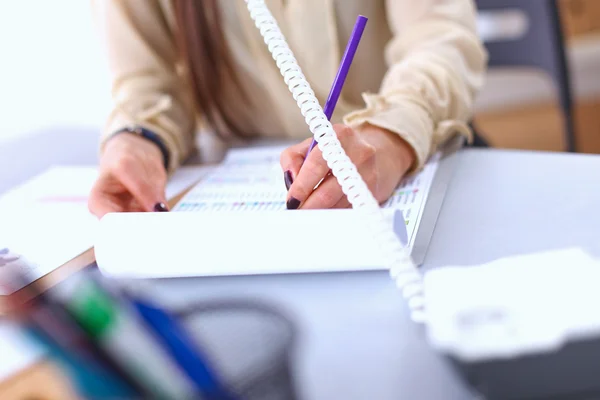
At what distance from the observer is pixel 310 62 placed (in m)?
0.76

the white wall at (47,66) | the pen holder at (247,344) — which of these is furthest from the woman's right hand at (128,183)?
the white wall at (47,66)

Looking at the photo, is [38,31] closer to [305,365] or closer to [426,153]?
[426,153]

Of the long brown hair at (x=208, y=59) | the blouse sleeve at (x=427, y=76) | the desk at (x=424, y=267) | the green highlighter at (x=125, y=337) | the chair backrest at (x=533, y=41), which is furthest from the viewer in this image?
the chair backrest at (x=533, y=41)

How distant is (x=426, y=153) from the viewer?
0.58 m

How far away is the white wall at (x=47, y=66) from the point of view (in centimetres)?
118

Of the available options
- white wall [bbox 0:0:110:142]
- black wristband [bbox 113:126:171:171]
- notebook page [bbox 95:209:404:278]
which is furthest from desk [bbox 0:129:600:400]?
white wall [bbox 0:0:110:142]

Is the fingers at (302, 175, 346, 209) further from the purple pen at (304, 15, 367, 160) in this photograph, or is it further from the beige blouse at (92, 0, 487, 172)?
the beige blouse at (92, 0, 487, 172)

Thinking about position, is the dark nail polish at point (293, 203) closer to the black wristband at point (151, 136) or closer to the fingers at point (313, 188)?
the fingers at point (313, 188)

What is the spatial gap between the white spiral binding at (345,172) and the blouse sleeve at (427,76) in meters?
0.10

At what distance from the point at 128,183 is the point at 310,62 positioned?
293mm

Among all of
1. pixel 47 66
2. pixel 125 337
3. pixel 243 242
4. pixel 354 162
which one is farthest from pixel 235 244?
pixel 47 66

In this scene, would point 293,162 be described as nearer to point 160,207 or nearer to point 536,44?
point 160,207

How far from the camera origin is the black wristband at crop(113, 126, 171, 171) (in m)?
0.67

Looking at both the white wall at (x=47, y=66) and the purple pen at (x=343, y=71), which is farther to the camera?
the white wall at (x=47, y=66)
